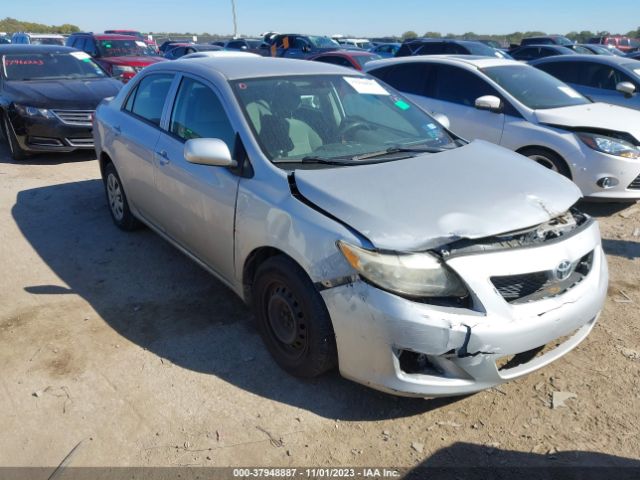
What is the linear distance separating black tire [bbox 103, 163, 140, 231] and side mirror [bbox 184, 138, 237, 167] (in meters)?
2.07

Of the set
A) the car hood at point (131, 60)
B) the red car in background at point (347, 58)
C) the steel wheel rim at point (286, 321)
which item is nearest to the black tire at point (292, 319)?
the steel wheel rim at point (286, 321)

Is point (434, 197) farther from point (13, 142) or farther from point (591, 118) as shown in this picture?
point (13, 142)

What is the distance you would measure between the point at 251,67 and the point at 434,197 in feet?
5.95

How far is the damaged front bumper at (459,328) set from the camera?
2.32 meters

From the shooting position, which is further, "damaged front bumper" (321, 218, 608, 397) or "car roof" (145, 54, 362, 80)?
"car roof" (145, 54, 362, 80)

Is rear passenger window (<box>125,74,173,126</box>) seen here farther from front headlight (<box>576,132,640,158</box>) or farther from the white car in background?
front headlight (<box>576,132,640,158</box>)

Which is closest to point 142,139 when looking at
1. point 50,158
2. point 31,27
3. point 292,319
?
point 292,319

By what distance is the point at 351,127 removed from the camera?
11.6 feet

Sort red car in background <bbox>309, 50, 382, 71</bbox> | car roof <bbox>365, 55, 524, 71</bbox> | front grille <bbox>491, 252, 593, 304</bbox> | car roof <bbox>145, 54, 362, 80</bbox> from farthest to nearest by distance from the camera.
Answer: red car in background <bbox>309, 50, 382, 71</bbox> < car roof <bbox>365, 55, 524, 71</bbox> < car roof <bbox>145, 54, 362, 80</bbox> < front grille <bbox>491, 252, 593, 304</bbox>

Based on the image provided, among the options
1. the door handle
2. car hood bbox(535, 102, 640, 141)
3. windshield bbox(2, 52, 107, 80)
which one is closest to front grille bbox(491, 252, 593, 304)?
the door handle

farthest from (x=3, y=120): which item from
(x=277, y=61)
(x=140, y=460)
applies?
(x=140, y=460)

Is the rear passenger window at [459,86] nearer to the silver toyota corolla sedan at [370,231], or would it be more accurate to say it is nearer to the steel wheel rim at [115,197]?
the silver toyota corolla sedan at [370,231]

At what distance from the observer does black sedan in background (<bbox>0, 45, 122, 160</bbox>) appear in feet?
24.3

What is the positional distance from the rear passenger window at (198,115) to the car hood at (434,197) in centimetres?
79
